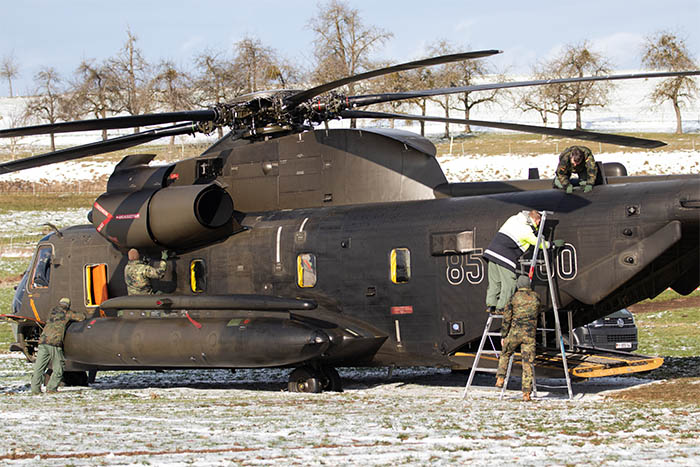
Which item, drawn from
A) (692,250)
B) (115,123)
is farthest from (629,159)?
(115,123)

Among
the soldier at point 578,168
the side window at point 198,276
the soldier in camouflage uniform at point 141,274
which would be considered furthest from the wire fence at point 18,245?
the soldier at point 578,168

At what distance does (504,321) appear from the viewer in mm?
11234

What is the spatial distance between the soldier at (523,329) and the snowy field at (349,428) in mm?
381

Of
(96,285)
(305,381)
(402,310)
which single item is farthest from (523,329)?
(96,285)

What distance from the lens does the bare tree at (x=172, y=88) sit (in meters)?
68.2

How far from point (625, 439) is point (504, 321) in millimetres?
3902

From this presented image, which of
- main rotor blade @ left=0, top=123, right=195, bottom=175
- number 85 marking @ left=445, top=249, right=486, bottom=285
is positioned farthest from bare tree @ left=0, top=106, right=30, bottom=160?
number 85 marking @ left=445, top=249, right=486, bottom=285

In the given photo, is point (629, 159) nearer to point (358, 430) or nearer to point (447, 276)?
point (447, 276)

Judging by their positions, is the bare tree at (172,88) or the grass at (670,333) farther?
the bare tree at (172,88)

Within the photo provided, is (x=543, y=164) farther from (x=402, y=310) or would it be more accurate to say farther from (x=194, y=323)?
(x=194, y=323)

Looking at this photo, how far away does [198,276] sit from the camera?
1442 cm

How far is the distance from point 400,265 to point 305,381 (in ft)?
7.79

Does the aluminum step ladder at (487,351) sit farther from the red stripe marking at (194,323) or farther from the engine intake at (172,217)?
the engine intake at (172,217)

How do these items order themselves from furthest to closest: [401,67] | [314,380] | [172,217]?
[172,217] → [314,380] → [401,67]
